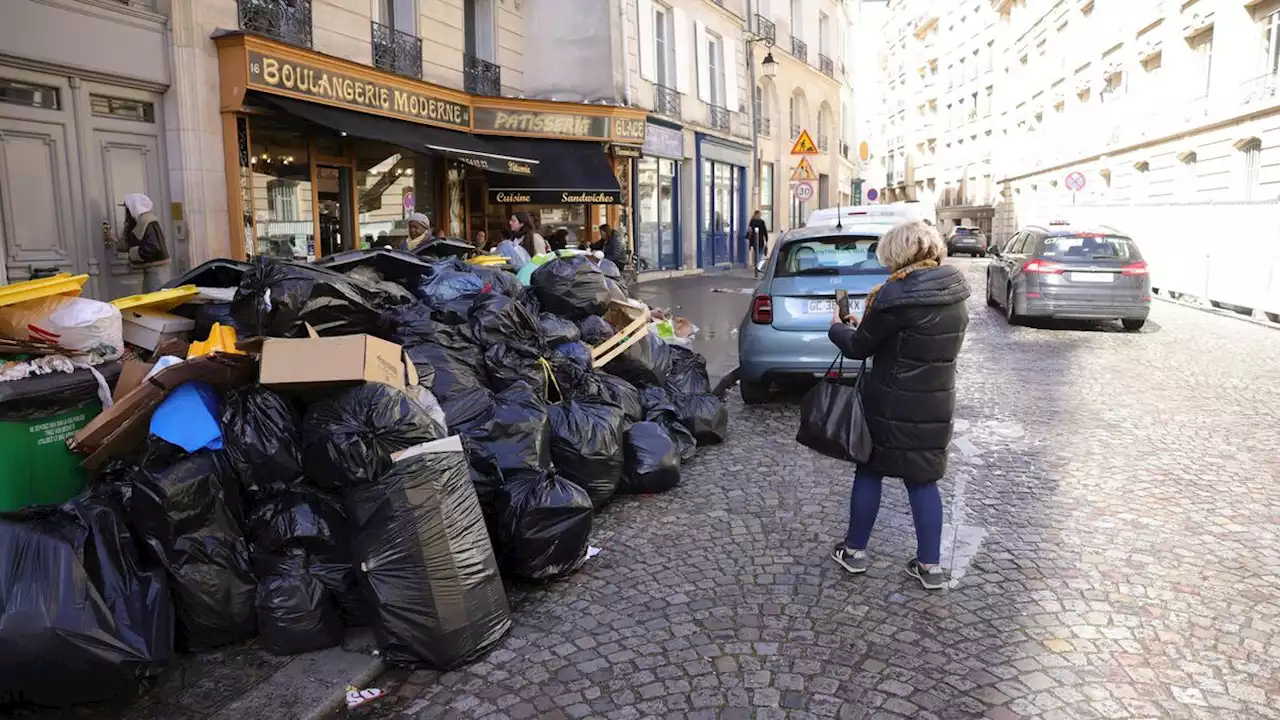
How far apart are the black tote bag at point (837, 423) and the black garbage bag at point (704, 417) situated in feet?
7.73

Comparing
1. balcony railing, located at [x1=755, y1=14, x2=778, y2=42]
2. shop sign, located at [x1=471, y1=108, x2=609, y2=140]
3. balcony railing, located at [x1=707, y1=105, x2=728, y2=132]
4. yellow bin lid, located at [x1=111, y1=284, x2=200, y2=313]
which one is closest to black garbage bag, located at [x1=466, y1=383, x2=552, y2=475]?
yellow bin lid, located at [x1=111, y1=284, x2=200, y2=313]

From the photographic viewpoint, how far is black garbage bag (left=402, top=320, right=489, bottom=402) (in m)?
4.83

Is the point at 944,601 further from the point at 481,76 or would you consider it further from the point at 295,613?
the point at 481,76

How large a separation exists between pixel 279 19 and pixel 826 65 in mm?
28085

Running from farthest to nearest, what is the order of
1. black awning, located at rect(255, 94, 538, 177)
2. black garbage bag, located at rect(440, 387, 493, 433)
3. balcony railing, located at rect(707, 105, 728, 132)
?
1. balcony railing, located at rect(707, 105, 728, 132)
2. black awning, located at rect(255, 94, 538, 177)
3. black garbage bag, located at rect(440, 387, 493, 433)

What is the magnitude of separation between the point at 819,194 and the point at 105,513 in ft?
122

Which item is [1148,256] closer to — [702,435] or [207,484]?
[702,435]

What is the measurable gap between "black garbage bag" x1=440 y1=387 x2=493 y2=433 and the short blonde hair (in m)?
2.13

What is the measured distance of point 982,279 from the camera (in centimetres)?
2450

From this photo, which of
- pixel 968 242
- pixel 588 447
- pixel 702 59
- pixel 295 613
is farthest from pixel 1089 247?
pixel 968 242

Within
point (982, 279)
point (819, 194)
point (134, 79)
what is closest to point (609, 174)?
point (134, 79)

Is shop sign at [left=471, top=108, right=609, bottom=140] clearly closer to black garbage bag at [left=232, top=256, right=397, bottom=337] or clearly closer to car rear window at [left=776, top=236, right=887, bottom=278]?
car rear window at [left=776, top=236, right=887, bottom=278]

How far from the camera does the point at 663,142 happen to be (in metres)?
21.0

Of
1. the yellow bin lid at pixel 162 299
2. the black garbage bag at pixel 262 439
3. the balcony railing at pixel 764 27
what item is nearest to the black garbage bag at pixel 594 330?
the yellow bin lid at pixel 162 299
